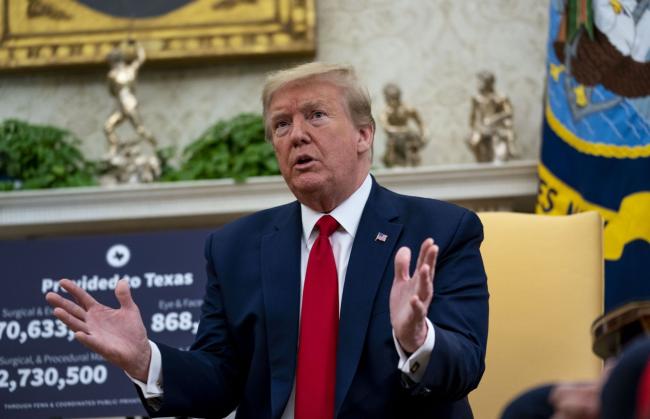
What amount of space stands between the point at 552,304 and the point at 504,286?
0.14 metres

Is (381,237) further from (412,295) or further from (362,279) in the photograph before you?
(412,295)

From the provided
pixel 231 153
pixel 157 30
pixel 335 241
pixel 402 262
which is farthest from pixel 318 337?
pixel 157 30

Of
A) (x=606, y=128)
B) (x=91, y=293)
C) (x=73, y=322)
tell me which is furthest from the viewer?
(x=91, y=293)

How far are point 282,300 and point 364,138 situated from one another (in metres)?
0.51

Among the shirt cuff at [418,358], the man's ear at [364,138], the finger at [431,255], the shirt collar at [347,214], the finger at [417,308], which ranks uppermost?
the man's ear at [364,138]

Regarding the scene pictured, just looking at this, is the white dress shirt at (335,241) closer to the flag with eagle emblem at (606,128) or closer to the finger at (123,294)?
the finger at (123,294)

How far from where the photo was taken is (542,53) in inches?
237

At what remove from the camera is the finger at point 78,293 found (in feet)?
7.57

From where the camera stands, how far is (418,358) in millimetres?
2150

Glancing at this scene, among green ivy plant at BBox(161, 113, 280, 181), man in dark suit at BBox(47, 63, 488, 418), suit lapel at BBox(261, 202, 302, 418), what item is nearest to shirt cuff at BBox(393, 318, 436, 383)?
man in dark suit at BBox(47, 63, 488, 418)

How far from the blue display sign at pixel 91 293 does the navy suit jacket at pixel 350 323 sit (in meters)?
2.19

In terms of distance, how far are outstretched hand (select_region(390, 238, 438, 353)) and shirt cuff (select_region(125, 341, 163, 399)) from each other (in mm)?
601

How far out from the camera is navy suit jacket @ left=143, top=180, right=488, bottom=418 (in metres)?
2.33

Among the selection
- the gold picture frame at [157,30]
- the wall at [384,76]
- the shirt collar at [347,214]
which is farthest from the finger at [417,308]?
the gold picture frame at [157,30]
